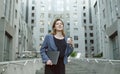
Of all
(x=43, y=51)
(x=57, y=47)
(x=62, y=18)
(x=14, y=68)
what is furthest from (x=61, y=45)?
(x=62, y=18)

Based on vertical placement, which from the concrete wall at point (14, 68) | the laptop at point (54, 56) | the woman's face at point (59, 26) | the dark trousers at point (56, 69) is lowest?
the concrete wall at point (14, 68)

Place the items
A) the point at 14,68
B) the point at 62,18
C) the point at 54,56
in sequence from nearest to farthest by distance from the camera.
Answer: the point at 54,56
the point at 14,68
the point at 62,18

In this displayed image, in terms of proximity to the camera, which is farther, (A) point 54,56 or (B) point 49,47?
(B) point 49,47

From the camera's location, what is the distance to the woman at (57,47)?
365 cm

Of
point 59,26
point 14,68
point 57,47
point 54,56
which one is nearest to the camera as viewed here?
point 54,56

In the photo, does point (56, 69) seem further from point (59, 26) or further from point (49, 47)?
point (59, 26)

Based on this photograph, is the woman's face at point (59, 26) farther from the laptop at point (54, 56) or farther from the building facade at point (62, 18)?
the building facade at point (62, 18)

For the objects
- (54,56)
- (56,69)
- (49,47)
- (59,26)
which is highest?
(59,26)

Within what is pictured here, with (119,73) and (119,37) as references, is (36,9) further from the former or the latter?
(119,73)

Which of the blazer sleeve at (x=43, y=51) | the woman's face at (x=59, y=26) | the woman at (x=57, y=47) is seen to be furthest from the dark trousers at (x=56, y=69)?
the woman's face at (x=59, y=26)

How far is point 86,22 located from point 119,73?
6491 centimetres

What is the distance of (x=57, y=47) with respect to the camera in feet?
12.3

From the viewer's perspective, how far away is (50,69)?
364 cm

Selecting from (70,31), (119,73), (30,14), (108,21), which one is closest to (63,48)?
(119,73)
